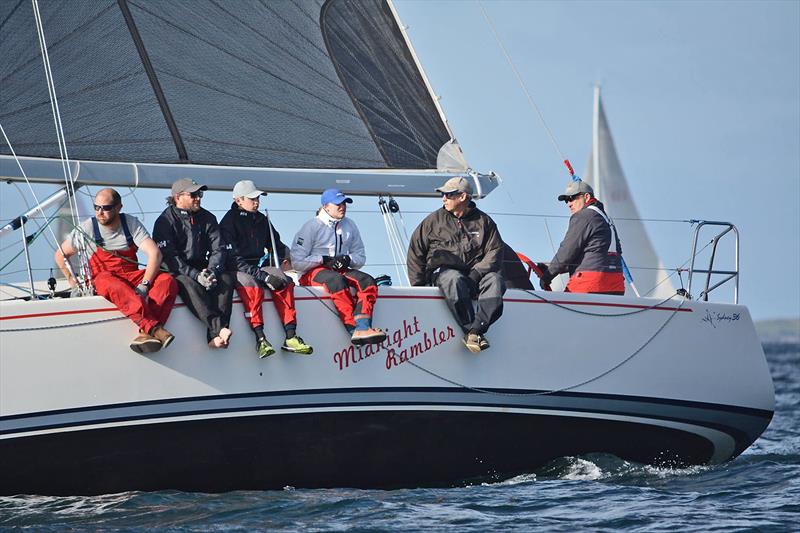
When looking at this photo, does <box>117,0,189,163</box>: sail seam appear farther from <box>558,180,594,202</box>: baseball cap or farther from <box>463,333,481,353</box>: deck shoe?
<box>558,180,594,202</box>: baseball cap

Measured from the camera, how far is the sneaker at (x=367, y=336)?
6766mm

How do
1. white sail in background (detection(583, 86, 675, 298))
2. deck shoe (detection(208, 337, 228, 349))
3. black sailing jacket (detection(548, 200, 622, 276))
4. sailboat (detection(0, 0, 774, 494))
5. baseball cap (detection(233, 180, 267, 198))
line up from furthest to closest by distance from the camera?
white sail in background (detection(583, 86, 675, 298)) → black sailing jacket (detection(548, 200, 622, 276)) → baseball cap (detection(233, 180, 267, 198)) → deck shoe (detection(208, 337, 228, 349)) → sailboat (detection(0, 0, 774, 494))

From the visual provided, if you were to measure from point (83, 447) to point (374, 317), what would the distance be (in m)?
A: 1.73

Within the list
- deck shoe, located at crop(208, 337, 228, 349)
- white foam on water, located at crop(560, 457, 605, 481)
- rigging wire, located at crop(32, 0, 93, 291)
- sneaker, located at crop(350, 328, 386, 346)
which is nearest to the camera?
deck shoe, located at crop(208, 337, 228, 349)

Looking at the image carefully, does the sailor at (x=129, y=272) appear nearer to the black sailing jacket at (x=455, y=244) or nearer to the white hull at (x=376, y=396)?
the white hull at (x=376, y=396)

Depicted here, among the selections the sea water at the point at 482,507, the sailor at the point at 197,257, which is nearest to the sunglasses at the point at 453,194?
the sailor at the point at 197,257

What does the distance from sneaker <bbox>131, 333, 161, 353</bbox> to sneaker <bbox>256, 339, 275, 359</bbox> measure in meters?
0.54

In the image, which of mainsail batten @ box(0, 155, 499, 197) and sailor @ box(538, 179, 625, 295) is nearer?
mainsail batten @ box(0, 155, 499, 197)

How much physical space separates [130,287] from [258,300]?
0.68m

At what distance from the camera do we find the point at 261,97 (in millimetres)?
8281

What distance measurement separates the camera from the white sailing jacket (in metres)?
7.03

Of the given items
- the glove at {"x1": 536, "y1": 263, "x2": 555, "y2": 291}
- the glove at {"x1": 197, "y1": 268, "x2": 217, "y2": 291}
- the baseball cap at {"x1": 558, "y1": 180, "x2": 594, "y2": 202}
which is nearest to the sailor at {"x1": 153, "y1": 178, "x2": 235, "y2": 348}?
the glove at {"x1": 197, "y1": 268, "x2": 217, "y2": 291}

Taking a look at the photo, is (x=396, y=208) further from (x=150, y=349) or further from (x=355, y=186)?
(x=150, y=349)

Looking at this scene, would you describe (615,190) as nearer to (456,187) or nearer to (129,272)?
(456,187)
